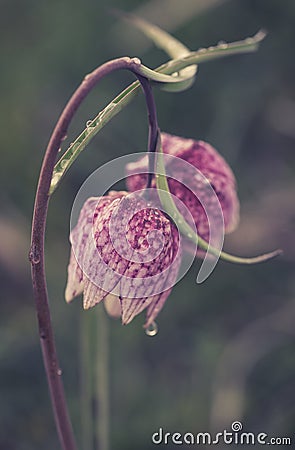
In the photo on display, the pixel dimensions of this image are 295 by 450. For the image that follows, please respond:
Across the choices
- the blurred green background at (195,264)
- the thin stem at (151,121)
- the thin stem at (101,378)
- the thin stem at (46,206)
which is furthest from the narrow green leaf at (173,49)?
the blurred green background at (195,264)

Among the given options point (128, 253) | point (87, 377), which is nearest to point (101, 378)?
point (87, 377)

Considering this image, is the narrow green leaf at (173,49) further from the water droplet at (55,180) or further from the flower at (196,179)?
the water droplet at (55,180)

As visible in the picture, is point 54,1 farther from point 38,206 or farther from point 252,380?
point 38,206

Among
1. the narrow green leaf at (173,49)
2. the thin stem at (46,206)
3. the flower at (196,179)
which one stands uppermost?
the narrow green leaf at (173,49)

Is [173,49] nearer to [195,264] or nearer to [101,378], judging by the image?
[101,378]

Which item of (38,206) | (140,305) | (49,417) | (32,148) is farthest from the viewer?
(32,148)

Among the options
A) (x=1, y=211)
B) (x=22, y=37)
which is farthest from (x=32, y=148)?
(x=22, y=37)
